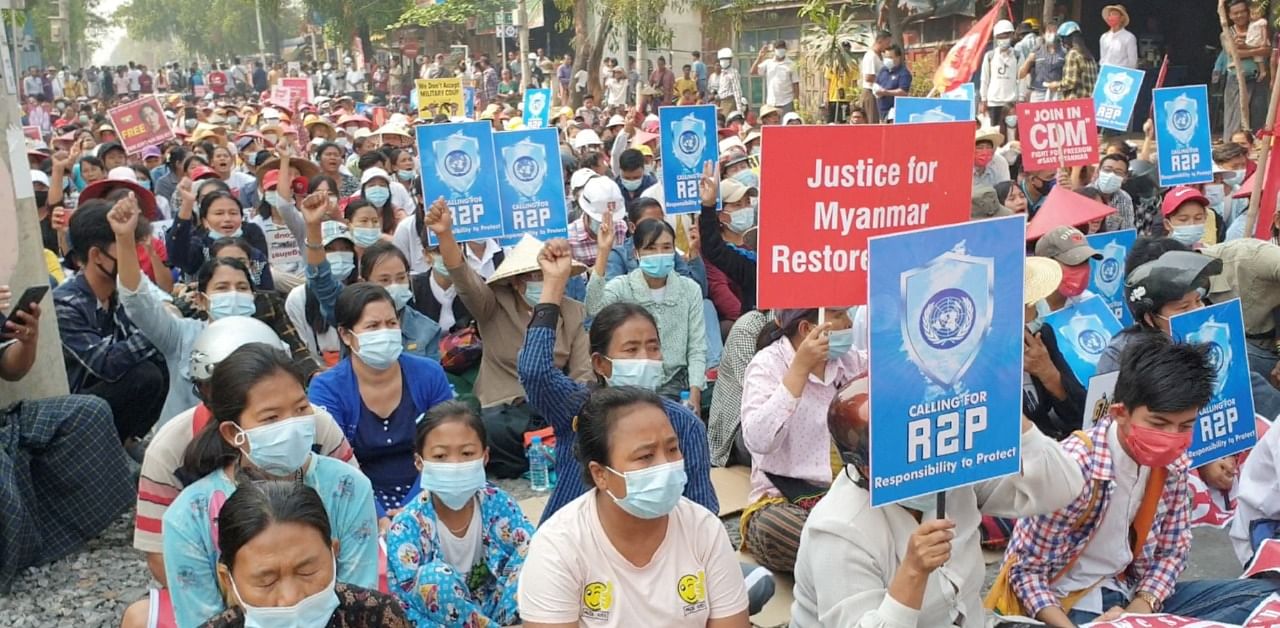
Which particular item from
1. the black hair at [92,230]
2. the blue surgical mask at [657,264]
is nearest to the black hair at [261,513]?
the black hair at [92,230]

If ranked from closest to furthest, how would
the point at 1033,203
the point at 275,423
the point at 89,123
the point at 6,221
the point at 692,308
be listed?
the point at 275,423 → the point at 6,221 → the point at 692,308 → the point at 1033,203 → the point at 89,123

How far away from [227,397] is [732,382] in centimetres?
256

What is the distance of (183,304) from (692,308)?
2619mm

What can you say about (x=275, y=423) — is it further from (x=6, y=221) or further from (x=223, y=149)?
(x=223, y=149)

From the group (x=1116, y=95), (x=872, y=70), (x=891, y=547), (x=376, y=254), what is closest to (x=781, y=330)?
(x=891, y=547)

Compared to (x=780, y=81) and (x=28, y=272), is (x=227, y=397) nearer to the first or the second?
(x=28, y=272)

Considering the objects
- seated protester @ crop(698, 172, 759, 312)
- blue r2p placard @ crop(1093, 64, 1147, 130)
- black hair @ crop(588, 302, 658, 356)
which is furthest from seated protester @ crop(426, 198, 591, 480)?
blue r2p placard @ crop(1093, 64, 1147, 130)

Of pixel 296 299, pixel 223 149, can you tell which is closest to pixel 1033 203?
pixel 296 299

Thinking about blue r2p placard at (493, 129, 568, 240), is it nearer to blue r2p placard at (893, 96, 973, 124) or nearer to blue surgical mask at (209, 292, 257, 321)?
blue surgical mask at (209, 292, 257, 321)

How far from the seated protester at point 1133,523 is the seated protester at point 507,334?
2.88 metres

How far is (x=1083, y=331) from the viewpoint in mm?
5770

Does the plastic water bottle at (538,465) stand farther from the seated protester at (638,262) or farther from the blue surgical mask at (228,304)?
the blue surgical mask at (228,304)

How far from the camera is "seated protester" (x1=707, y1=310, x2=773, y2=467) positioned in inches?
220

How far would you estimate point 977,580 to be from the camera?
3.14 meters
